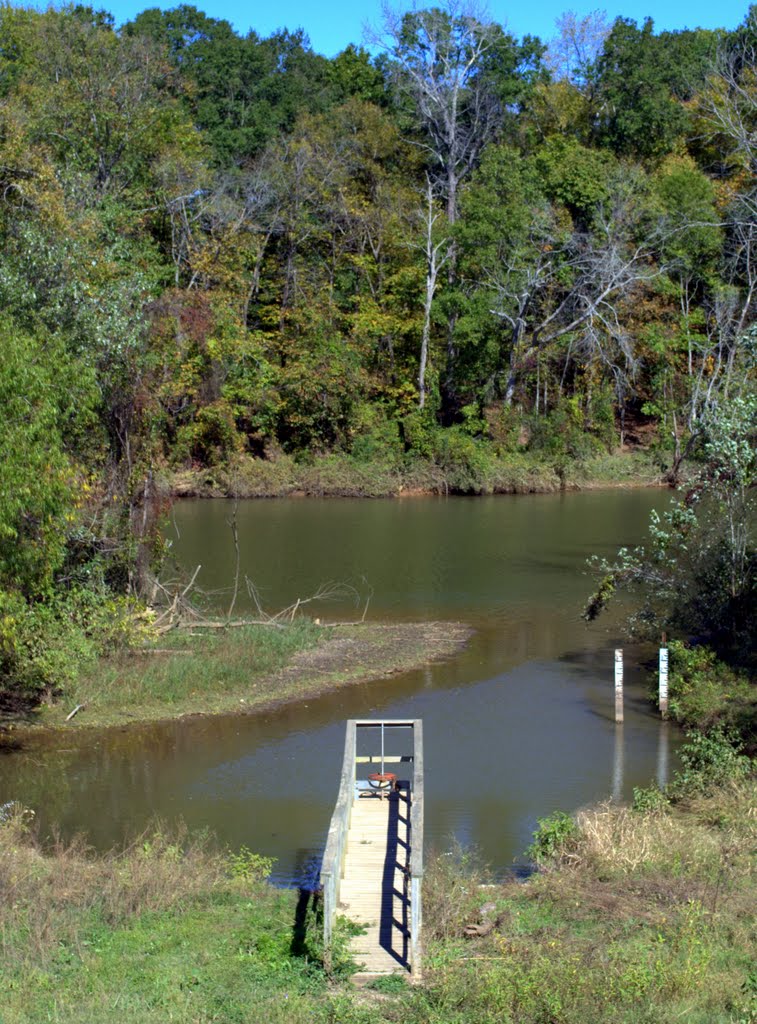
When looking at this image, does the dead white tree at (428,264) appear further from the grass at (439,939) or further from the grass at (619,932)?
the grass at (439,939)

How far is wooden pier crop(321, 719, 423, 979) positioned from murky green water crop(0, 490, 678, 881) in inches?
54.9

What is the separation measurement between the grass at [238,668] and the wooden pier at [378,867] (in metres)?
6.70

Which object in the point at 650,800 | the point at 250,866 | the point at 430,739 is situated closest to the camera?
the point at 250,866

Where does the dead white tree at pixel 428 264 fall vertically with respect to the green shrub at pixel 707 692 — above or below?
above

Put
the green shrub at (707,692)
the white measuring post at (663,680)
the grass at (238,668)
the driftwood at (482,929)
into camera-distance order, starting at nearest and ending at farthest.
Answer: the driftwood at (482,929)
the green shrub at (707,692)
the white measuring post at (663,680)
the grass at (238,668)

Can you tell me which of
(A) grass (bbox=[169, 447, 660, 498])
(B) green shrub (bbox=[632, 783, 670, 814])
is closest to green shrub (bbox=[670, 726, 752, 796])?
(B) green shrub (bbox=[632, 783, 670, 814])

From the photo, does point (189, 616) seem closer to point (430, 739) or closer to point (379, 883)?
point (430, 739)

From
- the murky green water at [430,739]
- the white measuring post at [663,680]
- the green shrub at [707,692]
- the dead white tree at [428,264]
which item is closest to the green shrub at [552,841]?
the murky green water at [430,739]

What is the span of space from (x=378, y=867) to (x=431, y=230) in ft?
142

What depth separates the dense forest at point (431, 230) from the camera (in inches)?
1874

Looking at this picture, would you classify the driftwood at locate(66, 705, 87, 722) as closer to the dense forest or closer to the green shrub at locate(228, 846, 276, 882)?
the green shrub at locate(228, 846, 276, 882)

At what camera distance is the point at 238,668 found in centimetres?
2156

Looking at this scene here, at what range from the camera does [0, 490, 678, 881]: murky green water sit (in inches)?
616

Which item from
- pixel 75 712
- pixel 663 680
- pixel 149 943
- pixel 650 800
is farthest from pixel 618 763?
pixel 149 943
